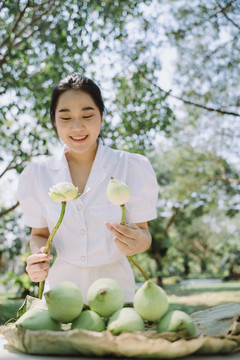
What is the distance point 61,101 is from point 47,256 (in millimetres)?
678

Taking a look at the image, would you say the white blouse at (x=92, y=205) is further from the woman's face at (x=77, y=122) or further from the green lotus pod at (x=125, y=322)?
the green lotus pod at (x=125, y=322)

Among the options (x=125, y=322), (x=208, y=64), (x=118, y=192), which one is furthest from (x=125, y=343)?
(x=208, y=64)

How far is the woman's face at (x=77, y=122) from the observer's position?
1.43 meters

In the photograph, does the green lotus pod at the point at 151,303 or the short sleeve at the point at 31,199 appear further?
the short sleeve at the point at 31,199

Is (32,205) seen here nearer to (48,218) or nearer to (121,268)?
(48,218)

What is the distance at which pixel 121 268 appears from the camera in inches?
60.8

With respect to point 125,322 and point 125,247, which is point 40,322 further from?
point 125,247

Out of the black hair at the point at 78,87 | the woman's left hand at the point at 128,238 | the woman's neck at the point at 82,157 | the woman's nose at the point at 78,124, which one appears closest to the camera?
the woman's left hand at the point at 128,238

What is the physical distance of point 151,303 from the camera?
82 centimetres

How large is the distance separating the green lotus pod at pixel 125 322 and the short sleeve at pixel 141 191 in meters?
0.67

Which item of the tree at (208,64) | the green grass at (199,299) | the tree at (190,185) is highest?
the tree at (208,64)

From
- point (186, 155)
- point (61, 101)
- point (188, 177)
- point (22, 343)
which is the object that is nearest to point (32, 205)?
point (61, 101)

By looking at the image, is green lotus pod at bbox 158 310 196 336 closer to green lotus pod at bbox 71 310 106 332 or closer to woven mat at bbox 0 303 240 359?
woven mat at bbox 0 303 240 359

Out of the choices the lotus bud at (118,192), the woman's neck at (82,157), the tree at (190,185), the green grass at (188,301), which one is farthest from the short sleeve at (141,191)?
the tree at (190,185)
